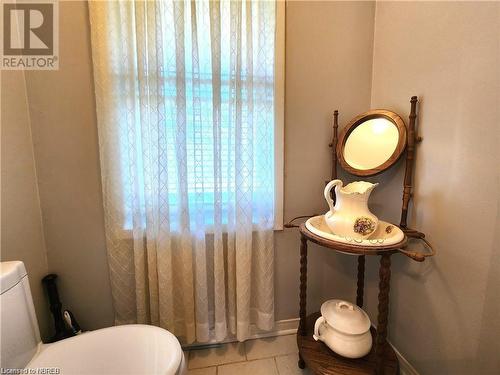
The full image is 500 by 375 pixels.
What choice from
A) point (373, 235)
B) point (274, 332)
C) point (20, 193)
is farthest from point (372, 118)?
point (20, 193)

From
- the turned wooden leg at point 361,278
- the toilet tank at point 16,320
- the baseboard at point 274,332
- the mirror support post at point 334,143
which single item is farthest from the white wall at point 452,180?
the toilet tank at point 16,320

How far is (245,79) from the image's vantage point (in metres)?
1.22

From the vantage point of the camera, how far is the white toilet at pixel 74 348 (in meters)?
0.79

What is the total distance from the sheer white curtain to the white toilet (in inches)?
13.3

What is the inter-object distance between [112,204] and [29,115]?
61 centimetres

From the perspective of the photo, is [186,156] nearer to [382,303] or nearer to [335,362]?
[382,303]

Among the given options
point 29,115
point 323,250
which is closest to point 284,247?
point 323,250

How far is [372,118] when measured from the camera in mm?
1260

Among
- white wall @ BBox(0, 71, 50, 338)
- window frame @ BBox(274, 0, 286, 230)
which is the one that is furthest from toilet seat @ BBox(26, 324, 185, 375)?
window frame @ BBox(274, 0, 286, 230)

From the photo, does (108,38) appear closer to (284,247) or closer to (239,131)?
(239,131)

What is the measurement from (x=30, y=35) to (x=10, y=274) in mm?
1136

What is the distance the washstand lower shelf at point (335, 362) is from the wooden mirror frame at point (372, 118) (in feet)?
2.91

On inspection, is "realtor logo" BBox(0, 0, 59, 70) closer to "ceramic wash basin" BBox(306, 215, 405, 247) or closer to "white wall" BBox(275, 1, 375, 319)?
"white wall" BBox(275, 1, 375, 319)

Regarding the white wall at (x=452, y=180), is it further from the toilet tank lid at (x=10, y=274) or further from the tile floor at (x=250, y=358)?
the toilet tank lid at (x=10, y=274)
